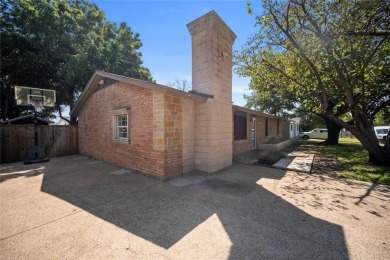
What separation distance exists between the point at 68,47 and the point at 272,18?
1531 cm

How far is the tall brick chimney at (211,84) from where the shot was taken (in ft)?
21.7

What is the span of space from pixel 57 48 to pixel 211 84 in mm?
14559

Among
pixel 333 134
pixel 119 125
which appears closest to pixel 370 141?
pixel 119 125

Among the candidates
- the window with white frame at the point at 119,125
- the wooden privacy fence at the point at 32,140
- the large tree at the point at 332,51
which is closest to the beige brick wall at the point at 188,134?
the window with white frame at the point at 119,125

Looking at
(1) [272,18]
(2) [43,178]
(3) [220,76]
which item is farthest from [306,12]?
(2) [43,178]

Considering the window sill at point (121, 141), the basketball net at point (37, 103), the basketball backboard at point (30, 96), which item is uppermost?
the basketball backboard at point (30, 96)

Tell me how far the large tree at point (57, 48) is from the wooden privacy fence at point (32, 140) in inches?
170

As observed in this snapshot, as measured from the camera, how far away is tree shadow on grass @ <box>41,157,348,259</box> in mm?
2705

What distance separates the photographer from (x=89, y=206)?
4023mm

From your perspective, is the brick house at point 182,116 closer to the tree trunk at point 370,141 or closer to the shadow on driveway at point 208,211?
the shadow on driveway at point 208,211

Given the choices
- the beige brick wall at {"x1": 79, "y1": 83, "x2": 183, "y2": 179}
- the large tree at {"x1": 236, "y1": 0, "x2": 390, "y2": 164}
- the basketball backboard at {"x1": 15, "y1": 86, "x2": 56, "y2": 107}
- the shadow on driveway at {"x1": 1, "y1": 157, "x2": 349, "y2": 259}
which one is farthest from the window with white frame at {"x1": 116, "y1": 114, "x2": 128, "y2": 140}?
the large tree at {"x1": 236, "y1": 0, "x2": 390, "y2": 164}

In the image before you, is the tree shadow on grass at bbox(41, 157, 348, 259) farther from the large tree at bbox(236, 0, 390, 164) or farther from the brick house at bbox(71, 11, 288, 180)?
the large tree at bbox(236, 0, 390, 164)

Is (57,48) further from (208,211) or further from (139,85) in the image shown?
(208,211)

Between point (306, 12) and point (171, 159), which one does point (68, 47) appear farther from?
point (306, 12)
